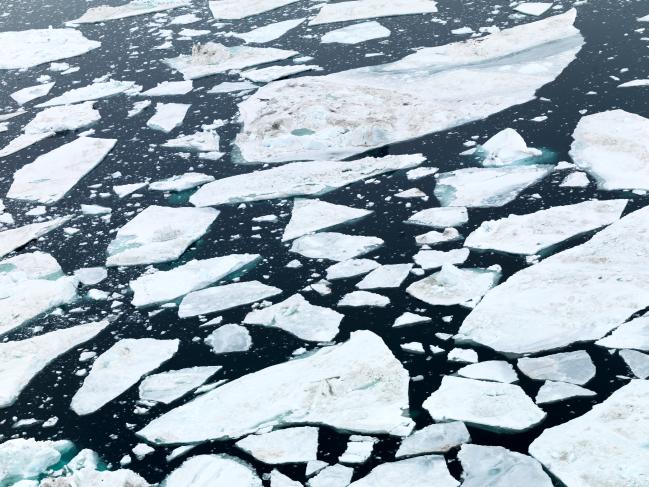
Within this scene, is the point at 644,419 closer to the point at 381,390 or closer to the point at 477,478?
the point at 477,478

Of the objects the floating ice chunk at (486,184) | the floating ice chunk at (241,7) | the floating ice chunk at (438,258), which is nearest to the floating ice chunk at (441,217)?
the floating ice chunk at (486,184)

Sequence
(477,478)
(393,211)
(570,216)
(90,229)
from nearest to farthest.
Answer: (477,478), (570,216), (393,211), (90,229)

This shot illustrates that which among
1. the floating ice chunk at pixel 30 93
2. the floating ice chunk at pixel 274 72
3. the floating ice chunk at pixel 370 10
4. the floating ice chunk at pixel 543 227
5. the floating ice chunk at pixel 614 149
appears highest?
the floating ice chunk at pixel 370 10

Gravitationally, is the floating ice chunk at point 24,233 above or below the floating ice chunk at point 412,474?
below

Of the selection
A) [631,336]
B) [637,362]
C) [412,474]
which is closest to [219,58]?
[631,336]

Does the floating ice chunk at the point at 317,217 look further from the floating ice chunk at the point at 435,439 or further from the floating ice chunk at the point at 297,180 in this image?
the floating ice chunk at the point at 435,439

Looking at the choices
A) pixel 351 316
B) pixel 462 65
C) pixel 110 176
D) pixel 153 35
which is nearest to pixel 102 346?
pixel 351 316
